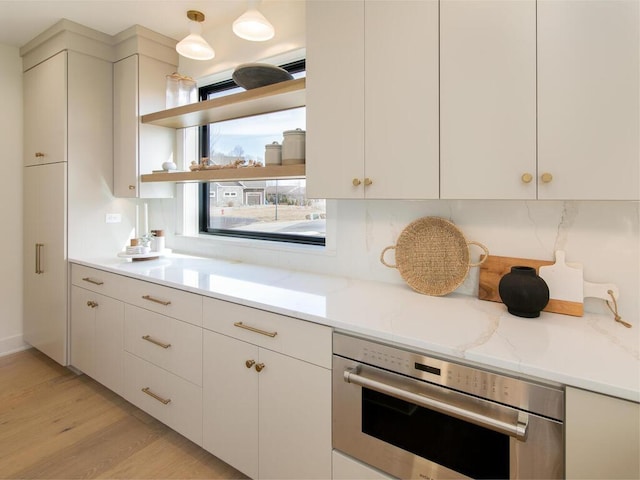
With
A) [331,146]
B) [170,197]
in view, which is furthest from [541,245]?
[170,197]

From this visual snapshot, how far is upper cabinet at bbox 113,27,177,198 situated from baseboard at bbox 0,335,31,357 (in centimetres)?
165

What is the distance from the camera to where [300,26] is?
222 cm

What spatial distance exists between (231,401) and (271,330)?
0.45 metres

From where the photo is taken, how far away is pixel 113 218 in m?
2.91

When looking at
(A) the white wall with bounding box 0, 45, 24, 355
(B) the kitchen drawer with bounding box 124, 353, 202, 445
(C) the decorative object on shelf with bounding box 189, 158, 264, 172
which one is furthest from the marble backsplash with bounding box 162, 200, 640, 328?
(A) the white wall with bounding box 0, 45, 24, 355

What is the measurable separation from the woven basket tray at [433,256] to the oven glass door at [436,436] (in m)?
0.62

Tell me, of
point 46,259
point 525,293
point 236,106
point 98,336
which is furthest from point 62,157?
point 525,293

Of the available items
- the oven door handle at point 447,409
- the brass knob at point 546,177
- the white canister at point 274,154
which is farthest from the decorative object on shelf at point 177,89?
the brass knob at point 546,177

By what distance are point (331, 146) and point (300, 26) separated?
1.04 m

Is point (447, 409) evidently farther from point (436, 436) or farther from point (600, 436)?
point (600, 436)

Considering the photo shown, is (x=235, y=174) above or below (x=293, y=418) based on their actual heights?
above

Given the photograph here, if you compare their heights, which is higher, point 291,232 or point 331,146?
point 331,146

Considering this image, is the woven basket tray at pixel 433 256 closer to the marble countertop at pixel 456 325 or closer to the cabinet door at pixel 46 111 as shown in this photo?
the marble countertop at pixel 456 325

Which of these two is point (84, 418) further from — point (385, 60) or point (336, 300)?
point (385, 60)
